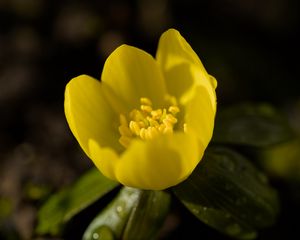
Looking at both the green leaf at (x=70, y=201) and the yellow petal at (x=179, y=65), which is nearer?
the yellow petal at (x=179, y=65)

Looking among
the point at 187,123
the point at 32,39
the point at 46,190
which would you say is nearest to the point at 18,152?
the point at 46,190

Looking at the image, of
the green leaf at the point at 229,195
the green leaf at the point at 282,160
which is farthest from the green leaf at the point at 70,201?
the green leaf at the point at 282,160

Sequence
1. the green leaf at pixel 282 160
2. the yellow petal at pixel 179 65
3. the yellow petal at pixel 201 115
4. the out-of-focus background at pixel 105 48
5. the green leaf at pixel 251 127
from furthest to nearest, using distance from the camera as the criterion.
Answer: the out-of-focus background at pixel 105 48 < the green leaf at pixel 282 160 < the green leaf at pixel 251 127 < the yellow petal at pixel 179 65 < the yellow petal at pixel 201 115

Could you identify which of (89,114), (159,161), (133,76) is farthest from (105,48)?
(159,161)

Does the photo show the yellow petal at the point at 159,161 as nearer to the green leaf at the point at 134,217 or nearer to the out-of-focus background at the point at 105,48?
the green leaf at the point at 134,217

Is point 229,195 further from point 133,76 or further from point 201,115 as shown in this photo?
point 133,76

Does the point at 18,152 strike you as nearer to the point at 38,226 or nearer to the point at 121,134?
the point at 38,226

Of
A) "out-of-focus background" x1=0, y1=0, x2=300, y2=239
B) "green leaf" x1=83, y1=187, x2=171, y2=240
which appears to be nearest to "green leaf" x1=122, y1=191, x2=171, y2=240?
"green leaf" x1=83, y1=187, x2=171, y2=240
